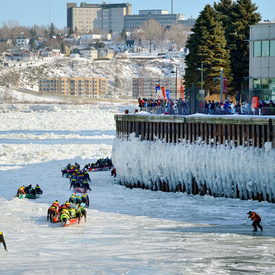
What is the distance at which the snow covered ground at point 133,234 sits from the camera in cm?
2558

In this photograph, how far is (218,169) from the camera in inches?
1526

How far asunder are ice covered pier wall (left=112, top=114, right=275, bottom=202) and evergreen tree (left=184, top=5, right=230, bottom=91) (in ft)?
74.6

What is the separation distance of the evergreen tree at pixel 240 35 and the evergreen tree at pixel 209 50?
3.77 ft

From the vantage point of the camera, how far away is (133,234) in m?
30.4

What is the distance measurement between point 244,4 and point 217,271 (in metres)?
46.4

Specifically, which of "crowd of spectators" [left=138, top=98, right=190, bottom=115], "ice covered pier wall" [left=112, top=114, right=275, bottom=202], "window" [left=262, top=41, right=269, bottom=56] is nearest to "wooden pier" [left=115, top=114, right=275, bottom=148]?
"ice covered pier wall" [left=112, top=114, right=275, bottom=202]

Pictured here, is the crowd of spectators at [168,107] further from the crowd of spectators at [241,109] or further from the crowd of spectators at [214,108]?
the crowd of spectators at [241,109]

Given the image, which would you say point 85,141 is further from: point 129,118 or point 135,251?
point 135,251

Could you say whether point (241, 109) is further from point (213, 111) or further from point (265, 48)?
point (265, 48)

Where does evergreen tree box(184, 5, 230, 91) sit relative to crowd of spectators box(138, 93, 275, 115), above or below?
above

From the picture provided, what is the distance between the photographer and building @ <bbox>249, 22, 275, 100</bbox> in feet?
162

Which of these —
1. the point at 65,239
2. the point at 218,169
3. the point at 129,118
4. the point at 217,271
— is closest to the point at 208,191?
the point at 218,169

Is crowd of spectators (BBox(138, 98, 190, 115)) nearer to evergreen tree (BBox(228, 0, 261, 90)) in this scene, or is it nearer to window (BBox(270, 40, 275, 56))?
window (BBox(270, 40, 275, 56))

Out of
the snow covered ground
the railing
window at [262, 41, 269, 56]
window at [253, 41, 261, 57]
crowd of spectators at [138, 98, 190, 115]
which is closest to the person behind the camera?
the snow covered ground
